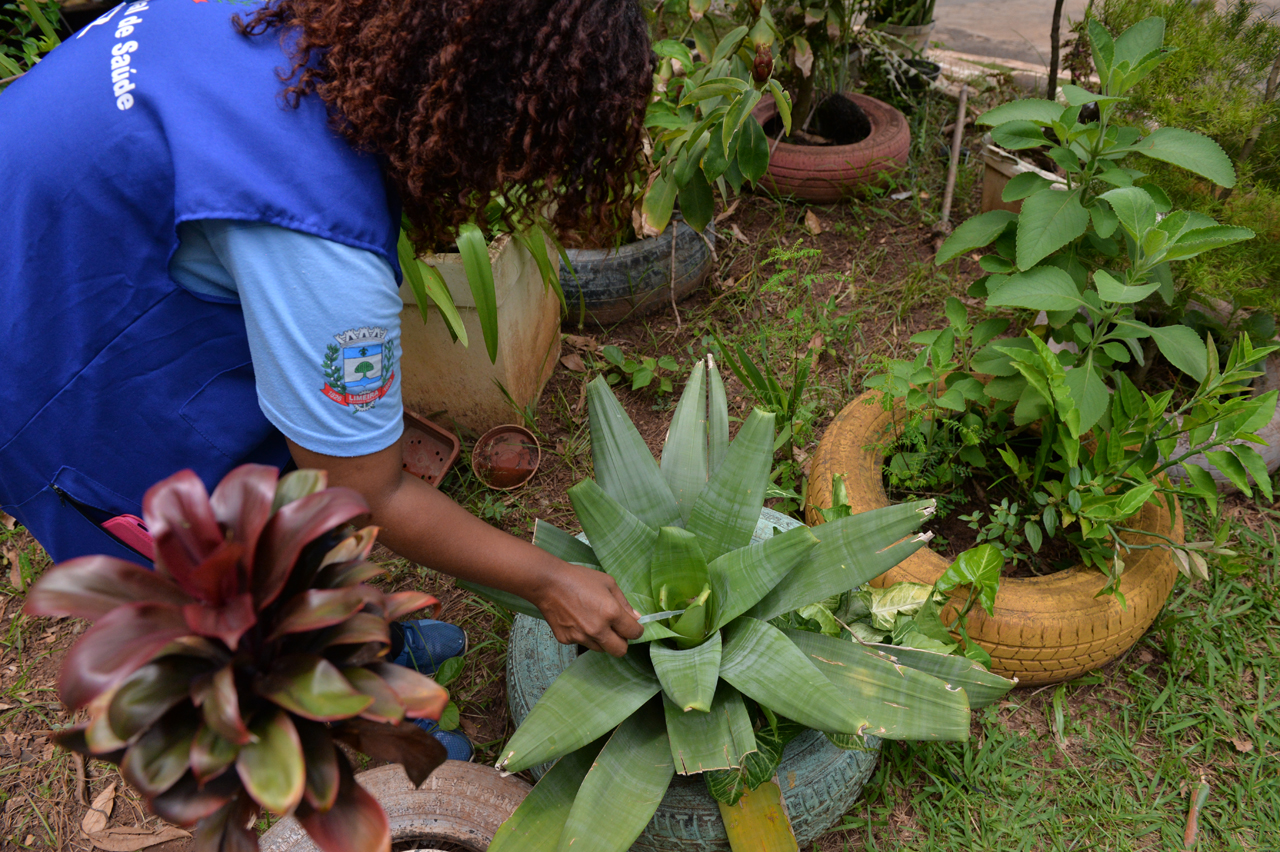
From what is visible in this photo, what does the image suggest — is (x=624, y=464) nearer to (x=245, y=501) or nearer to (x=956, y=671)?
(x=956, y=671)

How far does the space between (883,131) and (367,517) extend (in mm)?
2857

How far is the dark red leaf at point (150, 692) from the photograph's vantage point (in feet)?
1.50

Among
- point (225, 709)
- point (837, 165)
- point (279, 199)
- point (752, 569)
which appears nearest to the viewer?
point (225, 709)

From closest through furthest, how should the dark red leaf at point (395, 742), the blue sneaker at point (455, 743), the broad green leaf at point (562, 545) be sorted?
the dark red leaf at point (395, 742) < the broad green leaf at point (562, 545) < the blue sneaker at point (455, 743)

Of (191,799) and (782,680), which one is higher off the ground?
(191,799)

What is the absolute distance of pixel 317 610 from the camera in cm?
51

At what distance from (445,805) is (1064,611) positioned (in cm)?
117

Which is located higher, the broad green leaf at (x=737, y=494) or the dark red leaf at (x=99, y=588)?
the dark red leaf at (x=99, y=588)

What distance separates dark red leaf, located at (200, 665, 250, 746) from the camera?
0.46 m

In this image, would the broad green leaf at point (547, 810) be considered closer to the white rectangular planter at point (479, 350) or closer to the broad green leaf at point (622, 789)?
the broad green leaf at point (622, 789)

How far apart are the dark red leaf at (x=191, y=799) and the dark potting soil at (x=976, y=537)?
4.98ft

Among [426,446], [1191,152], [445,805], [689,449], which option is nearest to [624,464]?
[689,449]

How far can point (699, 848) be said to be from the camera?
3.90 feet

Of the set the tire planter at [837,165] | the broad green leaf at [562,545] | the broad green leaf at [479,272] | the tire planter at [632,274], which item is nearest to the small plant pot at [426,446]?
the broad green leaf at [479,272]
